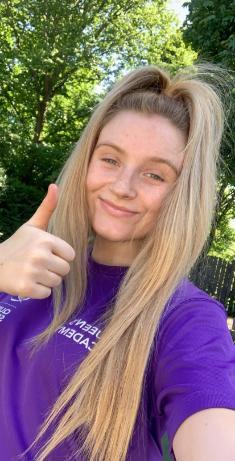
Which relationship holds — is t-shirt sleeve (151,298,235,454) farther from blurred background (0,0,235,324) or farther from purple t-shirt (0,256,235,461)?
blurred background (0,0,235,324)

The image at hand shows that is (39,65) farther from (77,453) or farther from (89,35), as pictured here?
(77,453)

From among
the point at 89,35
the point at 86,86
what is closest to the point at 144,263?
the point at 89,35

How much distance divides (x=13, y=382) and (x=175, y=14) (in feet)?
61.3

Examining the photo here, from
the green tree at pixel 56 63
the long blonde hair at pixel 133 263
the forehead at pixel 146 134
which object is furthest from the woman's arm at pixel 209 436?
the green tree at pixel 56 63

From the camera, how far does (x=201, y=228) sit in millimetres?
1520

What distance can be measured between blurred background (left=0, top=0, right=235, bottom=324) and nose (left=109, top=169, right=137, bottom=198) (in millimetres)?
10617

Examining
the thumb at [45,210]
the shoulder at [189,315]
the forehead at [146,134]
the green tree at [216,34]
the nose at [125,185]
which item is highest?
the green tree at [216,34]

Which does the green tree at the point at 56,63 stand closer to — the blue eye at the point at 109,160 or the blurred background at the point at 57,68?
the blurred background at the point at 57,68

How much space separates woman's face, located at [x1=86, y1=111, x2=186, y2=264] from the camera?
159 centimetres

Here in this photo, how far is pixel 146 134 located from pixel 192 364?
81 cm

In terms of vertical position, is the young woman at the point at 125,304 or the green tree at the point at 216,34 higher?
the green tree at the point at 216,34

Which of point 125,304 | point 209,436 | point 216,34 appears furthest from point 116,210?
point 216,34

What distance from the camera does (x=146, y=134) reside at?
5.32 ft

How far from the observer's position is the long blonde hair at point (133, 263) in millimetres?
1250
